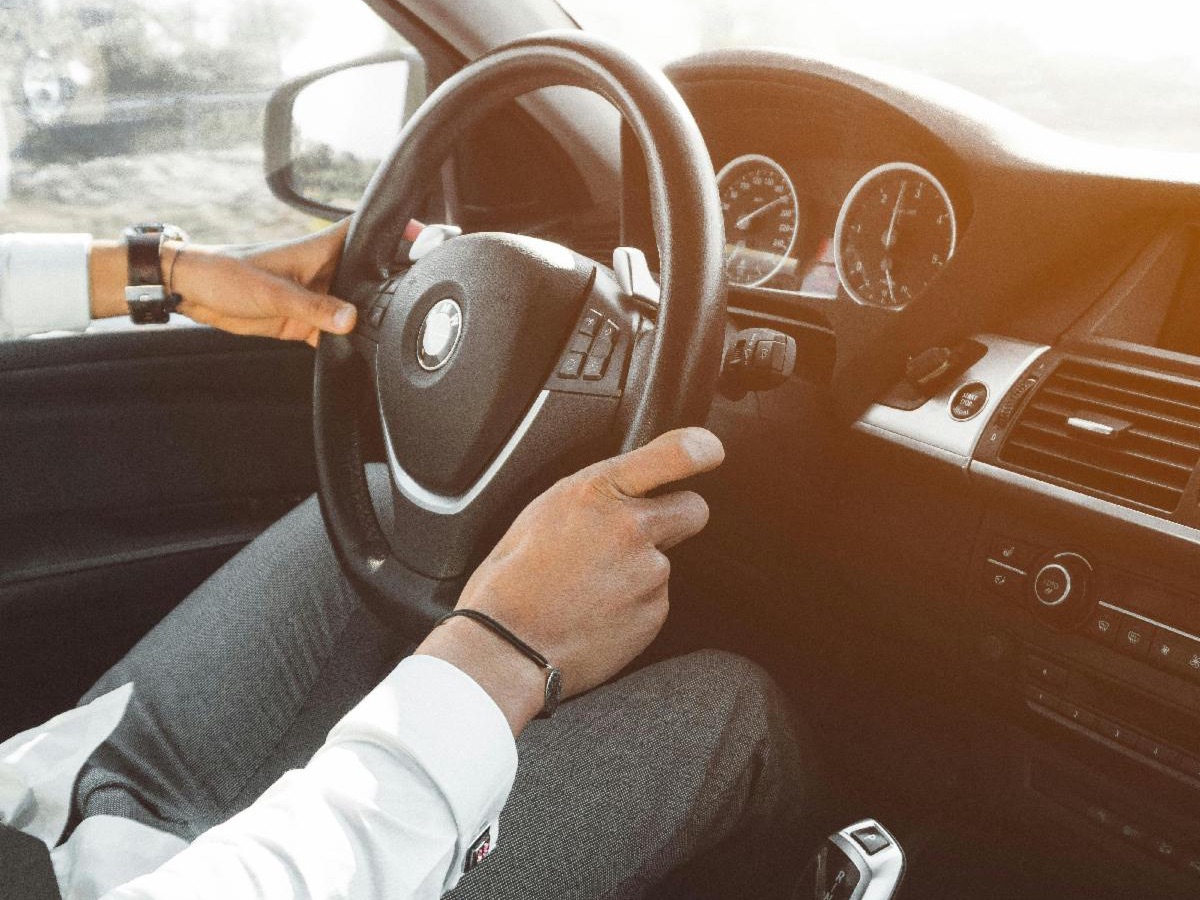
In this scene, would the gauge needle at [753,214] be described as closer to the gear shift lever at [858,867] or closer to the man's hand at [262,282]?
the man's hand at [262,282]

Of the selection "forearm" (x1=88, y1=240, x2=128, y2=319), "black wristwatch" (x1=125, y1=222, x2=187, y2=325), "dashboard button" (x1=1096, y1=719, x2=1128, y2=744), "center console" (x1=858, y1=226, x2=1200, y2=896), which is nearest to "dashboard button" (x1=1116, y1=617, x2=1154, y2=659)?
"center console" (x1=858, y1=226, x2=1200, y2=896)

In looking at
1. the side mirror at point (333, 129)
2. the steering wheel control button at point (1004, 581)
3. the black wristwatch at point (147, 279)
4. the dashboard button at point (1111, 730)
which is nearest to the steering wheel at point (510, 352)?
the black wristwatch at point (147, 279)

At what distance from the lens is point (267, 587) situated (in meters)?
1.33

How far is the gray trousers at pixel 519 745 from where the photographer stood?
1.01m

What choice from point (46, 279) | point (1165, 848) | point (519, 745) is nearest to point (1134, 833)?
point (1165, 848)

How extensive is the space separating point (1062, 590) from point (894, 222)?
586 mm

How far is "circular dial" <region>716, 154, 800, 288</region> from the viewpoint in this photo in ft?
5.89

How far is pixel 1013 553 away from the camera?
4.49 ft

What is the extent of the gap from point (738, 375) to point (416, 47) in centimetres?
109

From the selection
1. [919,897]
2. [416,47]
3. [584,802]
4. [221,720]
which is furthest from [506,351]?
[416,47]

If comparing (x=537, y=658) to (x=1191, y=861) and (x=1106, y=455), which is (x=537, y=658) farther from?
(x=1191, y=861)

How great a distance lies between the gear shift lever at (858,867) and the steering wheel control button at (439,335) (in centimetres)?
65

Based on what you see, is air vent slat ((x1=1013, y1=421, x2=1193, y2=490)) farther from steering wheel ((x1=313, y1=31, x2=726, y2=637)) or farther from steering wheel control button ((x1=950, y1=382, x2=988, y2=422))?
steering wheel ((x1=313, y1=31, x2=726, y2=637))

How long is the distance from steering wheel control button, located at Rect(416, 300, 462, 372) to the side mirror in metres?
1.05
